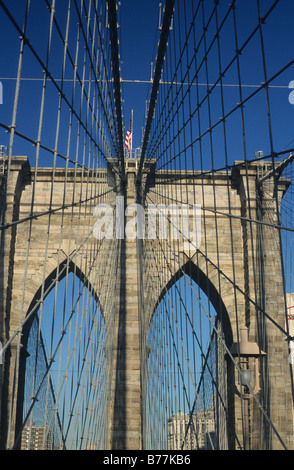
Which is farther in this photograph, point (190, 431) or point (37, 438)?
point (37, 438)

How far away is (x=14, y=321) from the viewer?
43.2ft

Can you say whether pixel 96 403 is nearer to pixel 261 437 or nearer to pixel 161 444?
pixel 161 444

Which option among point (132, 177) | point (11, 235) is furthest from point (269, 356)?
point (11, 235)

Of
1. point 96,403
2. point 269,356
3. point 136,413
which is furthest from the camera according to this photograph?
point 269,356

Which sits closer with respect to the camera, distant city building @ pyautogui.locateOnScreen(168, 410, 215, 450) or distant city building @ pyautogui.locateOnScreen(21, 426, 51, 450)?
distant city building @ pyautogui.locateOnScreen(21, 426, 51, 450)

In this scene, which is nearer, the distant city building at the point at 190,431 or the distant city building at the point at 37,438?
the distant city building at the point at 37,438

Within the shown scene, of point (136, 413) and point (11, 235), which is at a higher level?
point (11, 235)

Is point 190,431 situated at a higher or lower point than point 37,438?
lower

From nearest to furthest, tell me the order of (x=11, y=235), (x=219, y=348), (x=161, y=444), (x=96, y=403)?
(x=96, y=403) → (x=161, y=444) → (x=11, y=235) → (x=219, y=348)
